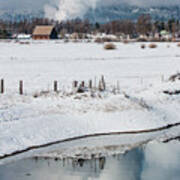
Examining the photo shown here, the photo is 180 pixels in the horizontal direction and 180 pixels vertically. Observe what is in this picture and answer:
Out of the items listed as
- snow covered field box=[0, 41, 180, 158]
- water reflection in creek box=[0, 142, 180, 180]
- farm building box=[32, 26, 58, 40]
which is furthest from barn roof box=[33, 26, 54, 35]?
water reflection in creek box=[0, 142, 180, 180]

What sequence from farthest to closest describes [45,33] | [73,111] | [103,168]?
[45,33] < [73,111] < [103,168]

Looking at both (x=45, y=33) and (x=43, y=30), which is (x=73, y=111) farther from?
(x=43, y=30)

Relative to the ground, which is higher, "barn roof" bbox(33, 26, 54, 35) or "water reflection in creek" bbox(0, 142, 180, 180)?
"barn roof" bbox(33, 26, 54, 35)

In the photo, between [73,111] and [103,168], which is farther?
[73,111]

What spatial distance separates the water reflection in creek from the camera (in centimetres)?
1845

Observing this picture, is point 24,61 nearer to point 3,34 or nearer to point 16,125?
point 16,125

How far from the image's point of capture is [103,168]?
19.6 meters

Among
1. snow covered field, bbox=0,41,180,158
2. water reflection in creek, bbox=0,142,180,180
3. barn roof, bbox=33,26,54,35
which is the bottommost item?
water reflection in creek, bbox=0,142,180,180

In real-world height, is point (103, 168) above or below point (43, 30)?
below

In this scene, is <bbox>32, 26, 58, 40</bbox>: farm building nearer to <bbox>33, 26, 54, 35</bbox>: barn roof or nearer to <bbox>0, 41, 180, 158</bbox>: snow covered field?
<bbox>33, 26, 54, 35</bbox>: barn roof

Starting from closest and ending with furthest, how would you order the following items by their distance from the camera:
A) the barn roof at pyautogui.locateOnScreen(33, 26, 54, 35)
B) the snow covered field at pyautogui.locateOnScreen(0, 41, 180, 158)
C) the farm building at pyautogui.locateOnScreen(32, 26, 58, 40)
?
the snow covered field at pyautogui.locateOnScreen(0, 41, 180, 158), the farm building at pyautogui.locateOnScreen(32, 26, 58, 40), the barn roof at pyautogui.locateOnScreen(33, 26, 54, 35)

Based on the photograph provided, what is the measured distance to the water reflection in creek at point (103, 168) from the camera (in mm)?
18453

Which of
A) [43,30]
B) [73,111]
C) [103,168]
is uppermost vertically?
[43,30]

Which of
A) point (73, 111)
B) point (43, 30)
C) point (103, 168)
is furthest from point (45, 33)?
point (103, 168)
